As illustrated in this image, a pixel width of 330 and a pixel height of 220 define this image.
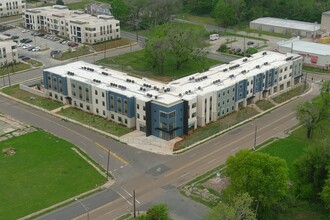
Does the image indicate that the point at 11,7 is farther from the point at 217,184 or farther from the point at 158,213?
the point at 158,213

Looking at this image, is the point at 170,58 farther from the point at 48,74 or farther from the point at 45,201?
the point at 45,201

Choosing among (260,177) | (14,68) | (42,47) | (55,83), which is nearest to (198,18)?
(42,47)

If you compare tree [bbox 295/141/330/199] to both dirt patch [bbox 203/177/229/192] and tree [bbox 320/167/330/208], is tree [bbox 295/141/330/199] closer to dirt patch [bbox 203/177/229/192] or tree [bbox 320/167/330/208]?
tree [bbox 320/167/330/208]

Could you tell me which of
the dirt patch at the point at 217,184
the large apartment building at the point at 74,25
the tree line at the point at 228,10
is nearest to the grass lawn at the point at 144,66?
the large apartment building at the point at 74,25

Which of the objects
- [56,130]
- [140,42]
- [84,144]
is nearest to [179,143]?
[84,144]

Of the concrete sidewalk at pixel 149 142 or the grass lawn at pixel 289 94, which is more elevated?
the grass lawn at pixel 289 94

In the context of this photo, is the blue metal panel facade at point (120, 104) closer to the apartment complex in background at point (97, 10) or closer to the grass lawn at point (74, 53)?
the grass lawn at point (74, 53)
